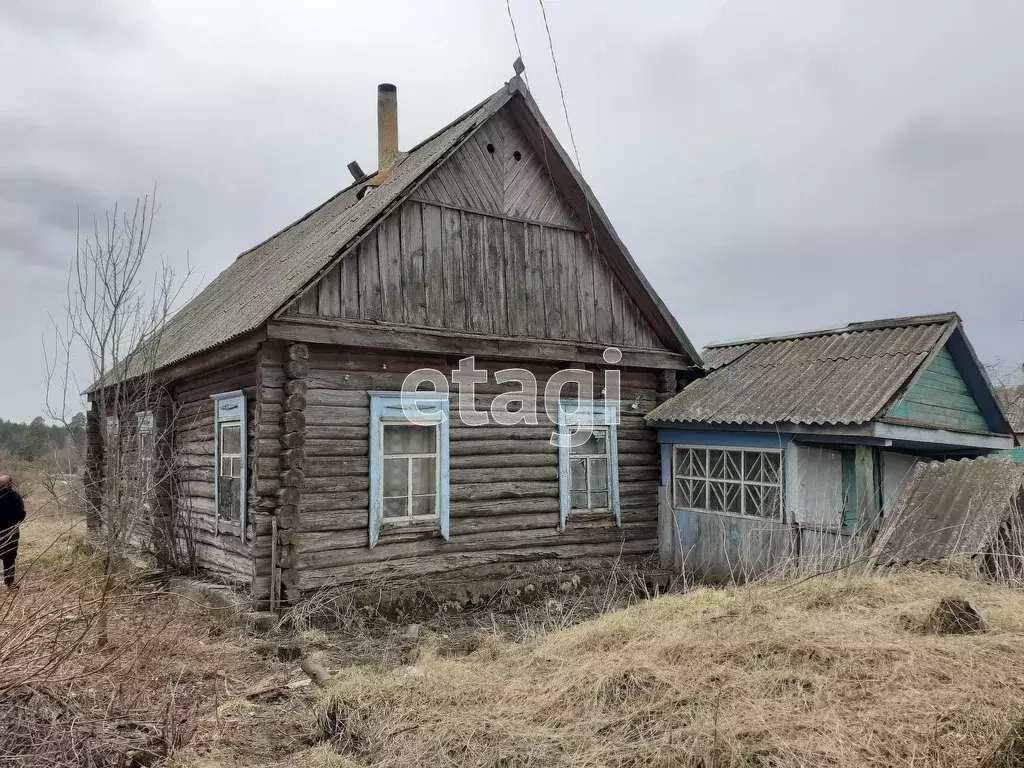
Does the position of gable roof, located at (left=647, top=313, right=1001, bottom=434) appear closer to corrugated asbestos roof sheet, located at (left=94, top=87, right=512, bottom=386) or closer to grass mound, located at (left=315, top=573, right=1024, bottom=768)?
grass mound, located at (left=315, top=573, right=1024, bottom=768)

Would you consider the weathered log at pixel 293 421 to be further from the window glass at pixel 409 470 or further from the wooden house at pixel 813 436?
the wooden house at pixel 813 436

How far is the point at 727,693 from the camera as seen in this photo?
15.0 ft

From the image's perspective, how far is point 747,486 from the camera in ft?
32.2

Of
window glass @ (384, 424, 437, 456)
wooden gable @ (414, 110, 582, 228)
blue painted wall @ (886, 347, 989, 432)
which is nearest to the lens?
window glass @ (384, 424, 437, 456)

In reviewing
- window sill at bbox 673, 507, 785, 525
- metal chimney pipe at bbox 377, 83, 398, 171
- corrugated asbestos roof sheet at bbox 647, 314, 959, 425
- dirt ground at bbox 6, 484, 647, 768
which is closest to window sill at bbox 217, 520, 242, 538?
dirt ground at bbox 6, 484, 647, 768

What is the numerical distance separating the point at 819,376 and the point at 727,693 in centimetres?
634

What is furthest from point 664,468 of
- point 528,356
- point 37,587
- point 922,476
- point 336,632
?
point 37,587

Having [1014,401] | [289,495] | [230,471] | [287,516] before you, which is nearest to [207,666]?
[287,516]

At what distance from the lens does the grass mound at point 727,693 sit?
4.00 m

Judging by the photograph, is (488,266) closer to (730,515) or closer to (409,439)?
(409,439)

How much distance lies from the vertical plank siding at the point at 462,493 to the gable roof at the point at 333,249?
957 millimetres

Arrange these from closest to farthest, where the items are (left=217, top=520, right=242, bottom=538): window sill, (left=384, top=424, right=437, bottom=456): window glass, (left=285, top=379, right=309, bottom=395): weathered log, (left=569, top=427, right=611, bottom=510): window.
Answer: (left=285, top=379, right=309, bottom=395): weathered log → (left=217, top=520, right=242, bottom=538): window sill → (left=384, top=424, right=437, bottom=456): window glass → (left=569, top=427, right=611, bottom=510): window

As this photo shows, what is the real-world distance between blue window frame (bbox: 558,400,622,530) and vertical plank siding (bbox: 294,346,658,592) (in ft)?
0.58

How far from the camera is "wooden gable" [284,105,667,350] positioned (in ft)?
29.4
